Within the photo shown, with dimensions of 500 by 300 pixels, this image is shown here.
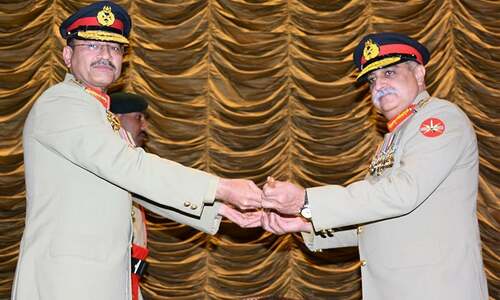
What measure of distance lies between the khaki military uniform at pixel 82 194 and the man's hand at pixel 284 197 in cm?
31

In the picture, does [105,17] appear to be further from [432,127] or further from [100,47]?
[432,127]

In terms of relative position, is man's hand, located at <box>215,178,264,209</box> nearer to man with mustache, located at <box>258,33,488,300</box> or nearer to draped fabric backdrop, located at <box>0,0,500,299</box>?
man with mustache, located at <box>258,33,488,300</box>

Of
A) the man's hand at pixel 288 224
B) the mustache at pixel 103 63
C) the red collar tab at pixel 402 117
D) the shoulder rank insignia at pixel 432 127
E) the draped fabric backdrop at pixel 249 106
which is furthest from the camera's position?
the draped fabric backdrop at pixel 249 106

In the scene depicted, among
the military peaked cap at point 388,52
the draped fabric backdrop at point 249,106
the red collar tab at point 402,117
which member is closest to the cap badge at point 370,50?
the military peaked cap at point 388,52

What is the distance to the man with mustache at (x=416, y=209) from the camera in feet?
8.34

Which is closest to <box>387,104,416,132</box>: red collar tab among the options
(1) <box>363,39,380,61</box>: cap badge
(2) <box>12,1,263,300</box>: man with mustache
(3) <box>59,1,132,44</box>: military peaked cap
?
(1) <box>363,39,380,61</box>: cap badge

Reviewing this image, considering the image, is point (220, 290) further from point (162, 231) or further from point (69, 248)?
point (69, 248)

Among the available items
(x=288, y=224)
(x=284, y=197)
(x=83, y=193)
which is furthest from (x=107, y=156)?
(x=288, y=224)

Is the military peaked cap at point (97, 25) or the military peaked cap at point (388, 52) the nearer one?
the military peaked cap at point (97, 25)

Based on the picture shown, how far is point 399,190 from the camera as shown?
257cm

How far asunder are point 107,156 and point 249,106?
342 cm

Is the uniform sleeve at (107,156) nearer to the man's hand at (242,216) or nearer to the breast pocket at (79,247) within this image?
the breast pocket at (79,247)

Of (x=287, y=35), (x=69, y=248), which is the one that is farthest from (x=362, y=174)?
(x=69, y=248)

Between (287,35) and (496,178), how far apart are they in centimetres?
211
